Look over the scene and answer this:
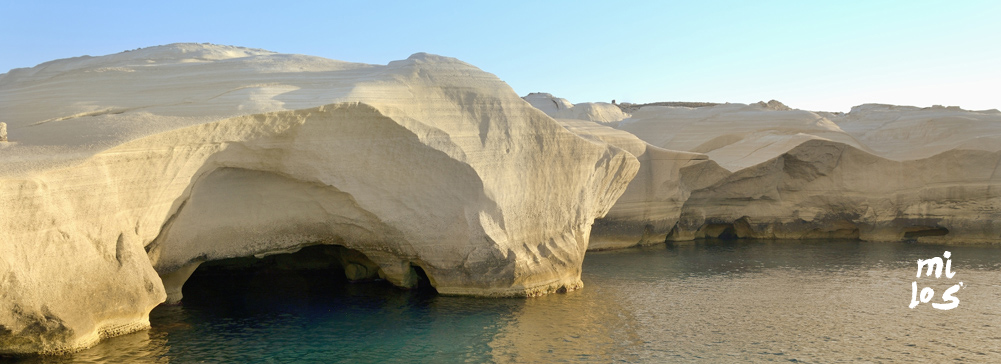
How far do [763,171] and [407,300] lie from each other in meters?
13.0

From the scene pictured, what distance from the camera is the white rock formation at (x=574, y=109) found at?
38594 millimetres

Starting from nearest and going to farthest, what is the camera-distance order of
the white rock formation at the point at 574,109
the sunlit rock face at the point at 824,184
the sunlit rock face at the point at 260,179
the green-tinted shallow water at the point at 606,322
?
the sunlit rock face at the point at 260,179
the green-tinted shallow water at the point at 606,322
the sunlit rock face at the point at 824,184
the white rock formation at the point at 574,109

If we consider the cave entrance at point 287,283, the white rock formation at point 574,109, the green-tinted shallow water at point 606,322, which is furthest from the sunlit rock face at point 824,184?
the white rock formation at point 574,109

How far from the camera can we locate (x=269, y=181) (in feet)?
42.1

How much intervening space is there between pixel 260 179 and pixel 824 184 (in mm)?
17219

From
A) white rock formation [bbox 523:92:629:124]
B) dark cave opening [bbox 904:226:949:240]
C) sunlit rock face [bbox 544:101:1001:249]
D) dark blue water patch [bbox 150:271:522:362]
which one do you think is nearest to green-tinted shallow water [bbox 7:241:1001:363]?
dark blue water patch [bbox 150:271:522:362]

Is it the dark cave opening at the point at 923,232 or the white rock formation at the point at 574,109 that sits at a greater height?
the white rock formation at the point at 574,109

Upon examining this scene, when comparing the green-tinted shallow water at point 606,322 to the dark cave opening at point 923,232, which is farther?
the dark cave opening at point 923,232

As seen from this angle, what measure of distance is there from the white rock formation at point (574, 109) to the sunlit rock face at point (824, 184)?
1342 centimetres

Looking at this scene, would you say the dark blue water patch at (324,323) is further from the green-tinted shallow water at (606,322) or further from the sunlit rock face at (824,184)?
the sunlit rock face at (824,184)

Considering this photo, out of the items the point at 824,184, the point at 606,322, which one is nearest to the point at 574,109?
the point at 824,184

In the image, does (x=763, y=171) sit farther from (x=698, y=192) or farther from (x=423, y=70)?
(x=423, y=70)

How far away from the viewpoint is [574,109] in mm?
39781

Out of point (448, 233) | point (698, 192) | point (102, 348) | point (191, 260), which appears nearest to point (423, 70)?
point (448, 233)
